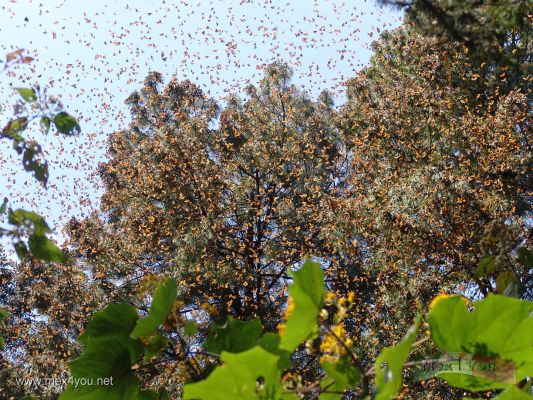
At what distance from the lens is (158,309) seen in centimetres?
110

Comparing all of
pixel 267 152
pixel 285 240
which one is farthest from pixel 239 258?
pixel 267 152

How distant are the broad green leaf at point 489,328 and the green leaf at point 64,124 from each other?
1.31 meters

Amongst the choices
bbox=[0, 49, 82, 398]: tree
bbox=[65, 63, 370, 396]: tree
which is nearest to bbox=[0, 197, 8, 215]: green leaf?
bbox=[0, 49, 82, 398]: tree

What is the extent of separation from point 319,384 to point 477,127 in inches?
325

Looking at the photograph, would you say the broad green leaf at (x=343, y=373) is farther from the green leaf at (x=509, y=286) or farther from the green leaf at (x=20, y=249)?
the green leaf at (x=20, y=249)

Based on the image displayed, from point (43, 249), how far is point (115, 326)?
21.9 inches

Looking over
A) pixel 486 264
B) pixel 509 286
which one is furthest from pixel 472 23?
pixel 509 286

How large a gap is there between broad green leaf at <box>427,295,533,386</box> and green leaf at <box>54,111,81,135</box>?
4.31 feet

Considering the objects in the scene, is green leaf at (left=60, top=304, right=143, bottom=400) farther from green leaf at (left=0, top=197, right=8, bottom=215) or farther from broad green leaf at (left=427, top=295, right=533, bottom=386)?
broad green leaf at (left=427, top=295, right=533, bottom=386)

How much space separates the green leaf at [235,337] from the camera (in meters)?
1.17

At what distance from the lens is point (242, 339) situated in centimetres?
118

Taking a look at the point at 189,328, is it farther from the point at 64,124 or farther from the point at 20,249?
the point at 64,124

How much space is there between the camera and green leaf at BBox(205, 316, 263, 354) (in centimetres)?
117

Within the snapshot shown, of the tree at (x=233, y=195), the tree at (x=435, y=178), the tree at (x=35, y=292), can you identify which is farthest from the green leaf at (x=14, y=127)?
the tree at (x=233, y=195)
